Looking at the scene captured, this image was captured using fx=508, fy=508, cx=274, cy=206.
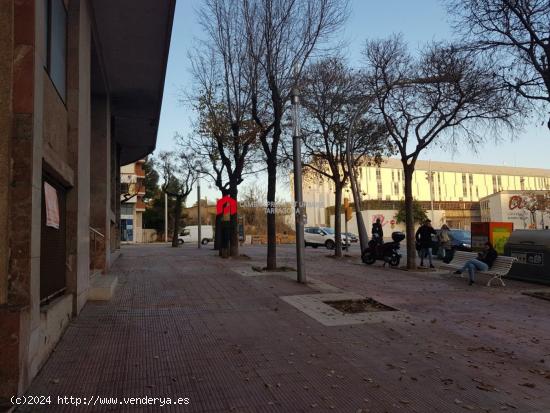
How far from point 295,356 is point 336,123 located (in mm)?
16756

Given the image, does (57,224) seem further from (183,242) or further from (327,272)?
(183,242)

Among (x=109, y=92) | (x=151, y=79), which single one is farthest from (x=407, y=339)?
(x=109, y=92)

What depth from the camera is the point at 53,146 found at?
6.73 m

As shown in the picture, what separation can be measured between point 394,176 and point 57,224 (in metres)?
95.5

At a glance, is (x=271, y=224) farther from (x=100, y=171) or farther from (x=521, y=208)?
(x=521, y=208)

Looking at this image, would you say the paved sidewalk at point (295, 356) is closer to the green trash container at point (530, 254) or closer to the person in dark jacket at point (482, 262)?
the person in dark jacket at point (482, 262)

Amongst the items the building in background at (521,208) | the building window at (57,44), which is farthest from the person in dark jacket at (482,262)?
the building in background at (521,208)

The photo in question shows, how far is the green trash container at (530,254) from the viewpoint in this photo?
518 inches

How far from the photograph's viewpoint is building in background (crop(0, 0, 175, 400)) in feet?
15.1

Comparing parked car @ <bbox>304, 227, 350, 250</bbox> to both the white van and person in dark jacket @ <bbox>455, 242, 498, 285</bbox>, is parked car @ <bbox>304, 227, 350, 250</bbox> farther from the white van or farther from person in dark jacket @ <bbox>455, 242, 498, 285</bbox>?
person in dark jacket @ <bbox>455, 242, 498, 285</bbox>

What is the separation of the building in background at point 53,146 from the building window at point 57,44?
0.01 m

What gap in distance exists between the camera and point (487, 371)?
5.68 metres

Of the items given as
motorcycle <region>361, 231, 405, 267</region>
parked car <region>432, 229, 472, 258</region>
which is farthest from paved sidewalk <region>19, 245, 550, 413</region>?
parked car <region>432, 229, 472, 258</region>

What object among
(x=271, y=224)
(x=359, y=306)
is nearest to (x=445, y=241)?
(x=271, y=224)
